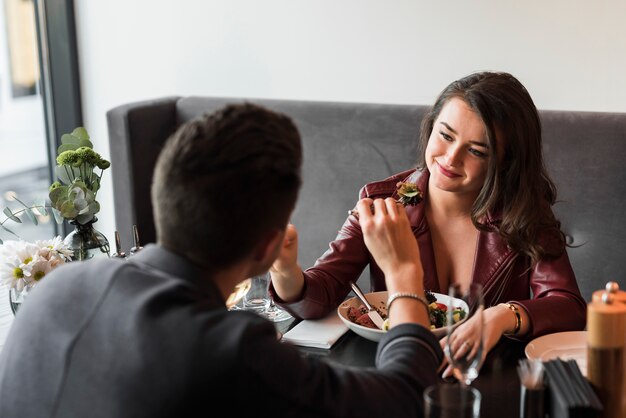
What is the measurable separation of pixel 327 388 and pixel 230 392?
15 cm

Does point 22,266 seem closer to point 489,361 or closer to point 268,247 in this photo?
point 268,247

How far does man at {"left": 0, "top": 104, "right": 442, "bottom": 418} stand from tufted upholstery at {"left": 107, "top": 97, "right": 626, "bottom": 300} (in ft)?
5.33

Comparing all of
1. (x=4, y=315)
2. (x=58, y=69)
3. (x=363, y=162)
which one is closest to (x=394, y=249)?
(x=4, y=315)

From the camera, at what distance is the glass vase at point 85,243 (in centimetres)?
210

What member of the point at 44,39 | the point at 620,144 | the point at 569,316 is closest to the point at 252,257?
the point at 569,316

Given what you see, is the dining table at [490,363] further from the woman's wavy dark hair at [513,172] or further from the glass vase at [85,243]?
the glass vase at [85,243]

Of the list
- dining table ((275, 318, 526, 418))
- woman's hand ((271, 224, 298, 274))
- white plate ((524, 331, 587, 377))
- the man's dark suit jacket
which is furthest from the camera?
woman's hand ((271, 224, 298, 274))

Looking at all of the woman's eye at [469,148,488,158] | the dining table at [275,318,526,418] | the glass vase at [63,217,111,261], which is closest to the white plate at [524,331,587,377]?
the dining table at [275,318,526,418]

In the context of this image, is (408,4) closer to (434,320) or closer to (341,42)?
(341,42)

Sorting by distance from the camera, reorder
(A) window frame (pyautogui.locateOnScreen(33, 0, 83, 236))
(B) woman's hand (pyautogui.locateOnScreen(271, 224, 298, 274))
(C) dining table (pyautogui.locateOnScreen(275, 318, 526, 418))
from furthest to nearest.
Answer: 1. (A) window frame (pyautogui.locateOnScreen(33, 0, 83, 236))
2. (B) woman's hand (pyautogui.locateOnScreen(271, 224, 298, 274))
3. (C) dining table (pyautogui.locateOnScreen(275, 318, 526, 418))

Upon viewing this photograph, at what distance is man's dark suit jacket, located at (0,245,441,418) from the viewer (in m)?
1.06

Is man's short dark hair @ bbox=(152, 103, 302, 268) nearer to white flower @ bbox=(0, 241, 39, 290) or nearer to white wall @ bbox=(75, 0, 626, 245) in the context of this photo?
white flower @ bbox=(0, 241, 39, 290)

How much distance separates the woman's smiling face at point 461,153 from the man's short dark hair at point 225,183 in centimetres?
101

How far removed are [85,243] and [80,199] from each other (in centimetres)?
11
